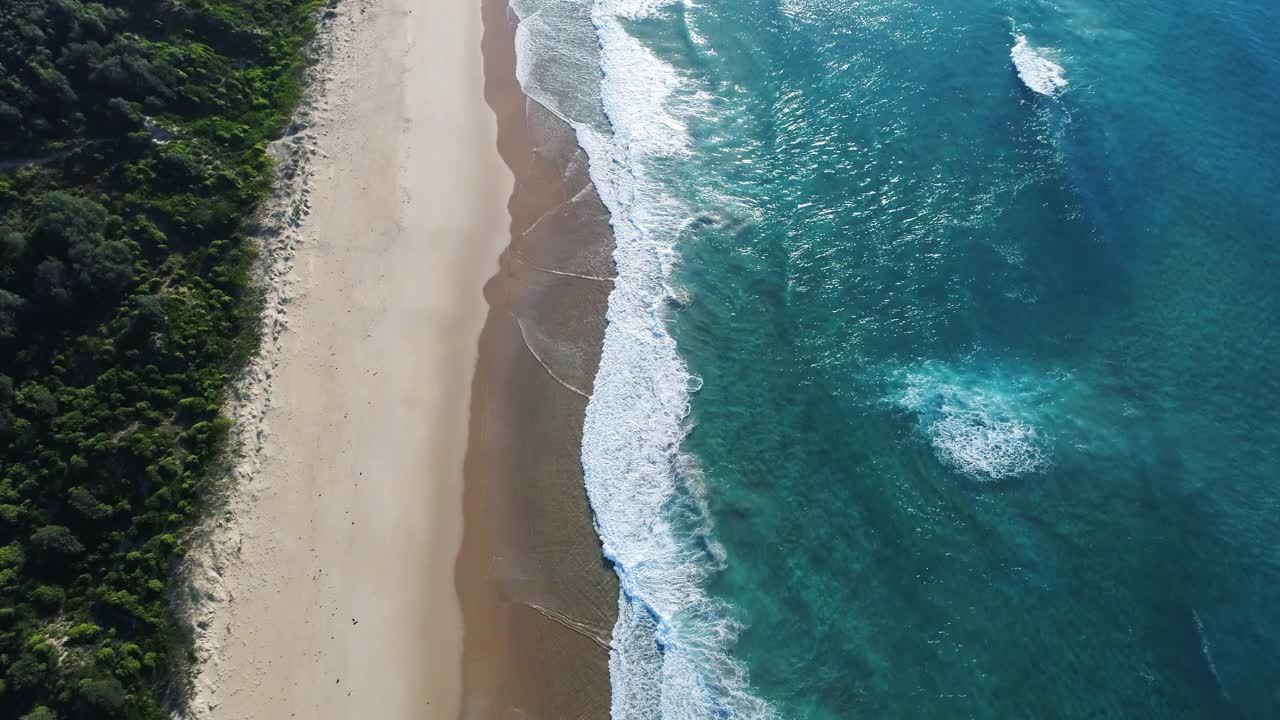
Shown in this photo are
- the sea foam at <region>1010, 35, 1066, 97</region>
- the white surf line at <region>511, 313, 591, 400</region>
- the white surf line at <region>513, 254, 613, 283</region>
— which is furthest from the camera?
the sea foam at <region>1010, 35, 1066, 97</region>

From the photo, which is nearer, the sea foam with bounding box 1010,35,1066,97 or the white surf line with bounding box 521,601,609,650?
the white surf line with bounding box 521,601,609,650

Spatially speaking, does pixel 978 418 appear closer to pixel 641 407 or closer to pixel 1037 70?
pixel 641 407

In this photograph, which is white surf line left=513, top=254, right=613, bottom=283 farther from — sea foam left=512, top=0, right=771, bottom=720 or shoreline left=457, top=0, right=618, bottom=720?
sea foam left=512, top=0, right=771, bottom=720

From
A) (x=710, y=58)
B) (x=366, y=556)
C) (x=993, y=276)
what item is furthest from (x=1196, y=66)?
(x=366, y=556)

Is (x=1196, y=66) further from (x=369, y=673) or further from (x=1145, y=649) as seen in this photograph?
(x=369, y=673)

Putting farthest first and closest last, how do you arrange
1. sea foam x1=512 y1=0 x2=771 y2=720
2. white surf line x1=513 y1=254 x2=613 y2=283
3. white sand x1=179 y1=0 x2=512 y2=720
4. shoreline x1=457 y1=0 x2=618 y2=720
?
1. white surf line x1=513 y1=254 x2=613 y2=283
2. sea foam x1=512 y1=0 x2=771 y2=720
3. shoreline x1=457 y1=0 x2=618 y2=720
4. white sand x1=179 y1=0 x2=512 y2=720

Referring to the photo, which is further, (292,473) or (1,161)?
(1,161)

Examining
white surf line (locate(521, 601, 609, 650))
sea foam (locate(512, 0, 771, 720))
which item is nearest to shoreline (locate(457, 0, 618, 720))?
white surf line (locate(521, 601, 609, 650))
